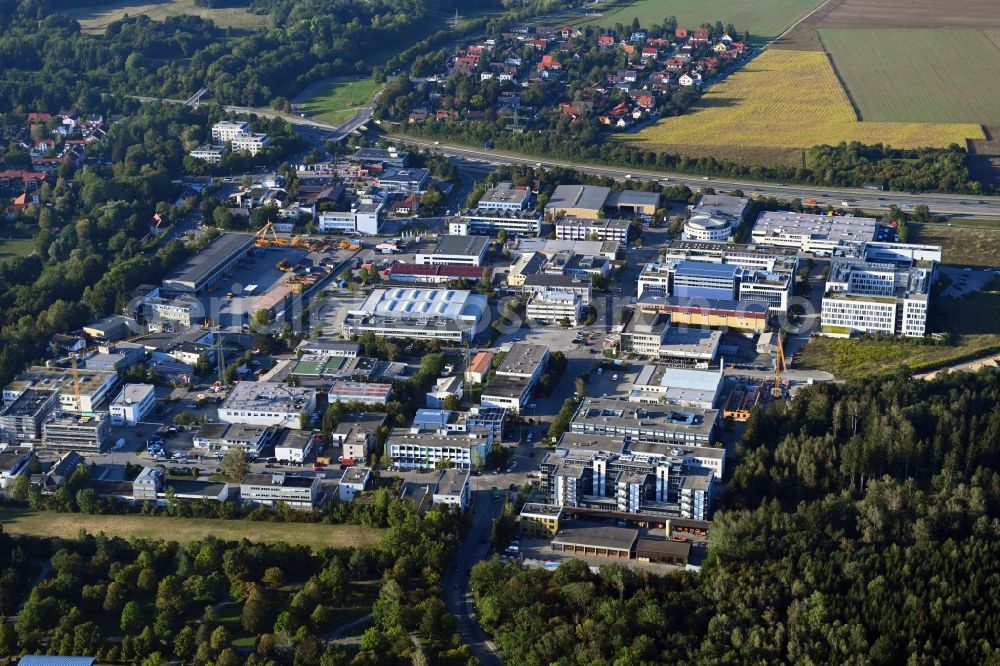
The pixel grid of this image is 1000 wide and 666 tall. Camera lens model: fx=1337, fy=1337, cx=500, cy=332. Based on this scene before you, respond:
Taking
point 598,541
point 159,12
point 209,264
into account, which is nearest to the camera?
point 598,541

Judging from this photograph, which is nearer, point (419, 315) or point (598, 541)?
point (598, 541)

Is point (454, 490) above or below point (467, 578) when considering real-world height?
above

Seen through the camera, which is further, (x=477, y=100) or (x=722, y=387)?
(x=477, y=100)

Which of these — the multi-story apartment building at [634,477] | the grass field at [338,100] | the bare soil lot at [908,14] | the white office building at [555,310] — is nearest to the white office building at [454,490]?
the multi-story apartment building at [634,477]

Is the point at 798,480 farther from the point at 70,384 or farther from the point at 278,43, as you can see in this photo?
the point at 278,43

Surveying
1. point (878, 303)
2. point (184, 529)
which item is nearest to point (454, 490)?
point (184, 529)

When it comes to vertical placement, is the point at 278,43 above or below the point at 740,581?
above

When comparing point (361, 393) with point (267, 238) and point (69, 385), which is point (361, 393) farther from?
point (267, 238)

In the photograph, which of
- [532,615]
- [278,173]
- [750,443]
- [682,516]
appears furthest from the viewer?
[278,173]

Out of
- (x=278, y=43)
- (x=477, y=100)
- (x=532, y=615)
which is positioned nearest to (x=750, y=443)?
(x=532, y=615)
